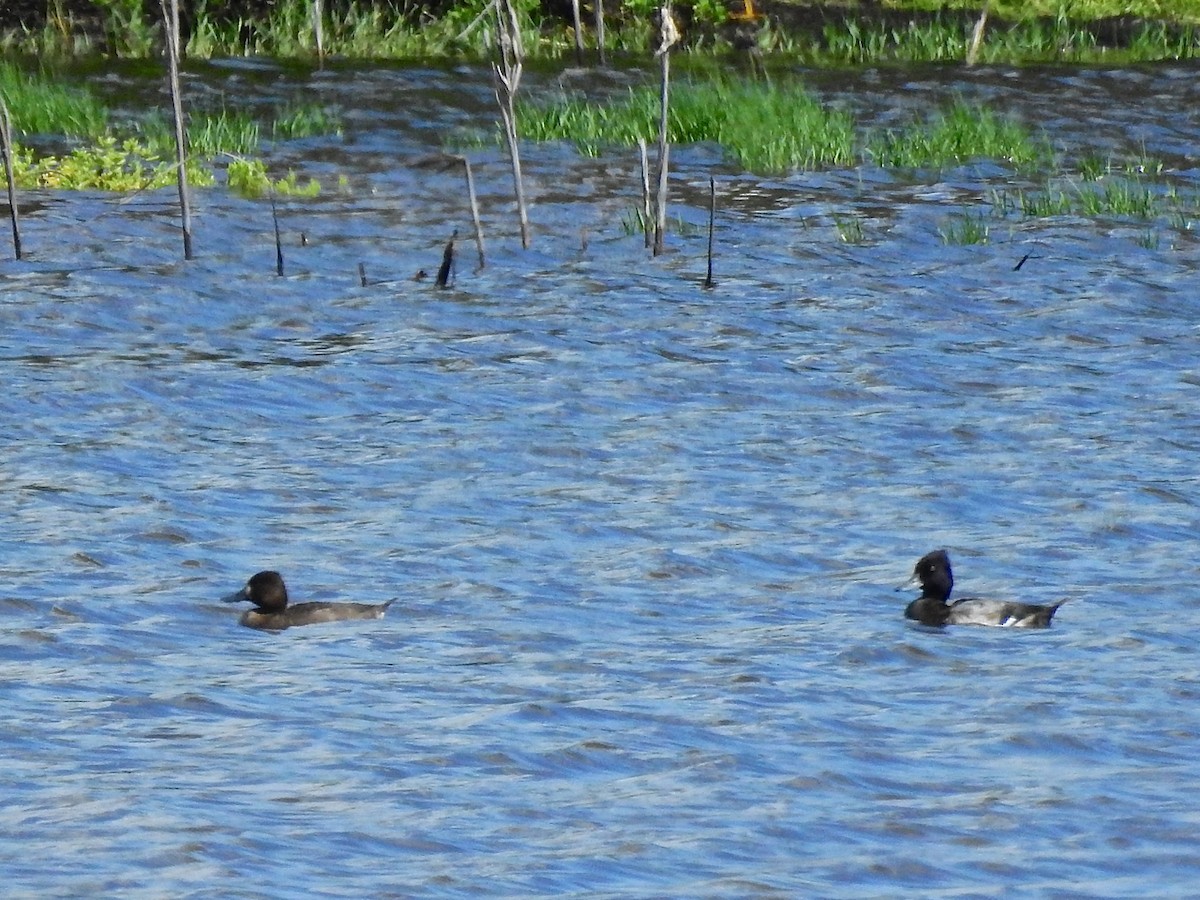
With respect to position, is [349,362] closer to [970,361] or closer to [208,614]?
[970,361]

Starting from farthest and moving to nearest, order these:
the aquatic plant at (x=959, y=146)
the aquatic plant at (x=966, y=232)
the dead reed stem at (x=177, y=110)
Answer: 1. the aquatic plant at (x=959, y=146)
2. the aquatic plant at (x=966, y=232)
3. the dead reed stem at (x=177, y=110)

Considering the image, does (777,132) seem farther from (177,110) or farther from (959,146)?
(177,110)

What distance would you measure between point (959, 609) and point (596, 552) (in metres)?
1.81

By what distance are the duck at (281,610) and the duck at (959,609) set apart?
80.3 inches

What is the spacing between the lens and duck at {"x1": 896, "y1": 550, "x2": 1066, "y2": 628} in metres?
8.71

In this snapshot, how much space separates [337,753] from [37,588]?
7.51 ft

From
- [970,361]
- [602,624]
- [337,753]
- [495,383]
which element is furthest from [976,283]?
[337,753]

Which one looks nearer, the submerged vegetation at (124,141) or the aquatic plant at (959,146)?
the submerged vegetation at (124,141)

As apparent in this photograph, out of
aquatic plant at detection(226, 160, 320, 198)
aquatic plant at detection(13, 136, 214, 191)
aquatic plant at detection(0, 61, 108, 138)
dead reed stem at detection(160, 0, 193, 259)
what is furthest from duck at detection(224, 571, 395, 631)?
aquatic plant at detection(0, 61, 108, 138)

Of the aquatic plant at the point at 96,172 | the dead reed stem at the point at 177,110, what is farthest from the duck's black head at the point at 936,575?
the aquatic plant at the point at 96,172

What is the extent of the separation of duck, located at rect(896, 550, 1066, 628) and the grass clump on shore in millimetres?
→ 11479

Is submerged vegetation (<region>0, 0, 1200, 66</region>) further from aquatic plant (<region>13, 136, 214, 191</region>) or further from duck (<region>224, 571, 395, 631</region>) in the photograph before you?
duck (<region>224, 571, 395, 631</region>)

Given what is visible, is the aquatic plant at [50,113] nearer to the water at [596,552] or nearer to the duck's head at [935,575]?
the water at [596,552]

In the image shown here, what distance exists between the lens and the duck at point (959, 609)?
8711 mm
